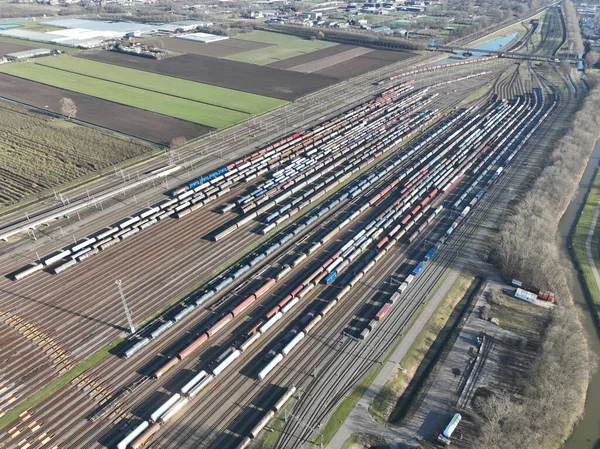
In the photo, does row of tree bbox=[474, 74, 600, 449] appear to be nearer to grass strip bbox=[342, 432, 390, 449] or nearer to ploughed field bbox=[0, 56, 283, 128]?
grass strip bbox=[342, 432, 390, 449]

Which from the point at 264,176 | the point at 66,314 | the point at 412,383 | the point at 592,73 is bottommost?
the point at 412,383

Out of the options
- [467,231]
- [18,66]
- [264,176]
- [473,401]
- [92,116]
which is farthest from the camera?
[18,66]

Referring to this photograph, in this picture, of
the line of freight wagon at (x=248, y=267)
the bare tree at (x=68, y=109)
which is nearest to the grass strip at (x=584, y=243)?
the line of freight wagon at (x=248, y=267)

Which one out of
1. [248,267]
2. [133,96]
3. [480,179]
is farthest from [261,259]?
[133,96]

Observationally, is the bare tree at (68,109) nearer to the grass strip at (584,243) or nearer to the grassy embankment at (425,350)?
the grassy embankment at (425,350)

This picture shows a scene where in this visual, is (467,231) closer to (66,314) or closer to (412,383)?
(412,383)

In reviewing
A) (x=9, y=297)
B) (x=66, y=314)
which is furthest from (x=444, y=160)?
(x=9, y=297)

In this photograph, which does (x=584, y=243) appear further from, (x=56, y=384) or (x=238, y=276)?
(x=56, y=384)
